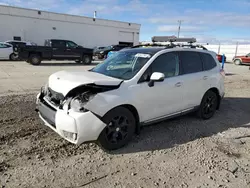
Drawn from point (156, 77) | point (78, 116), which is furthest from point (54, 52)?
point (78, 116)

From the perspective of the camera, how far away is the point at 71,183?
2756 mm

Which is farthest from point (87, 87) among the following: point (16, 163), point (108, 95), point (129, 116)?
point (16, 163)

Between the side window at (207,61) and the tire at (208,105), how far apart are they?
605mm

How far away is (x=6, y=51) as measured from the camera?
1781cm

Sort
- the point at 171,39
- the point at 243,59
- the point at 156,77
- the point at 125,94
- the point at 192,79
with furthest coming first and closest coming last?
1. the point at 243,59
2. the point at 171,39
3. the point at 192,79
4. the point at 156,77
5. the point at 125,94

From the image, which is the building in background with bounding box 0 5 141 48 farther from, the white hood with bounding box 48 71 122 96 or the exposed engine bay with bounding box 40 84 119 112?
the exposed engine bay with bounding box 40 84 119 112

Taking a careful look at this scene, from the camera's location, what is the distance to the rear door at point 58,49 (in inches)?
660

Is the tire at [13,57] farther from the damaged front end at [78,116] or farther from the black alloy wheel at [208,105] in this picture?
the black alloy wheel at [208,105]

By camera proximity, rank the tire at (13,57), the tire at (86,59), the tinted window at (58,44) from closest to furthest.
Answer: the tinted window at (58,44), the tire at (13,57), the tire at (86,59)

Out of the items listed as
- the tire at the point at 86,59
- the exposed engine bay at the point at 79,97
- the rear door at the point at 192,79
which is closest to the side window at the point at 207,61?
the rear door at the point at 192,79

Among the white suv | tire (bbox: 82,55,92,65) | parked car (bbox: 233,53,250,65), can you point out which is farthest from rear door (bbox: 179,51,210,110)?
parked car (bbox: 233,53,250,65)

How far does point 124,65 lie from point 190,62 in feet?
5.17

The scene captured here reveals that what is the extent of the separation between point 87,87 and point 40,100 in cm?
115

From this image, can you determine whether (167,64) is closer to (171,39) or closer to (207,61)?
(207,61)
